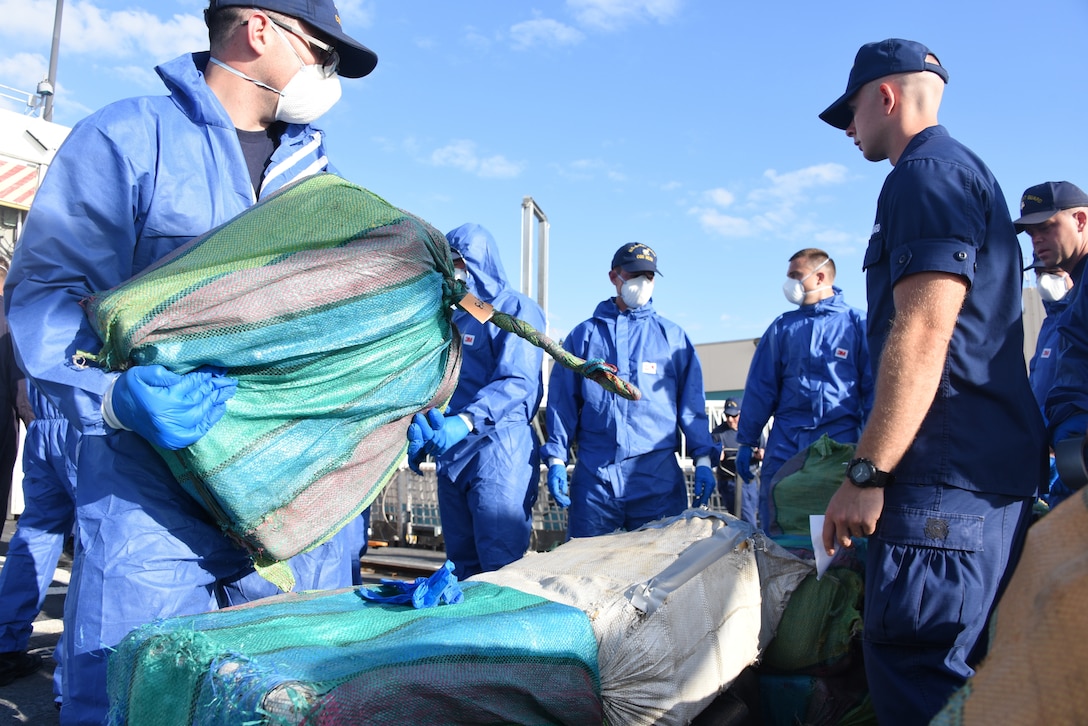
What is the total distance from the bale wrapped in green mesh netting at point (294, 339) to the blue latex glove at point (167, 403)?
33 millimetres

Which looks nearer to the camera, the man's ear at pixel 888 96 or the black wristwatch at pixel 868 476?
the black wristwatch at pixel 868 476

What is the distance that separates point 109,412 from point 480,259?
2.75m

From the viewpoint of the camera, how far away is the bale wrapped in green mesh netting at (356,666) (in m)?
1.21

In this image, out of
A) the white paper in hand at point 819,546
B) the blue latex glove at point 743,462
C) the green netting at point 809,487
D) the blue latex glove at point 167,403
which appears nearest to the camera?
the blue latex glove at point 167,403

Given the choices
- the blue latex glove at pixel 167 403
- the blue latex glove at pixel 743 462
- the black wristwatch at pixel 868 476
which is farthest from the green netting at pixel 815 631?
the blue latex glove at pixel 743 462

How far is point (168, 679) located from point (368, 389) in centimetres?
69

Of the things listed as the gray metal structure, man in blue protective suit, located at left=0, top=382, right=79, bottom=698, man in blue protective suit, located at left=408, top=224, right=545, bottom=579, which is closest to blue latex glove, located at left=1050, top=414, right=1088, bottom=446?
man in blue protective suit, located at left=408, top=224, right=545, bottom=579

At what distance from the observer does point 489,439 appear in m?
3.81

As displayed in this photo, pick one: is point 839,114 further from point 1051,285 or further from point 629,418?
point 1051,285

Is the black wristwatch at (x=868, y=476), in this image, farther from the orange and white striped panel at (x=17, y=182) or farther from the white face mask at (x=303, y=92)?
the orange and white striped panel at (x=17, y=182)

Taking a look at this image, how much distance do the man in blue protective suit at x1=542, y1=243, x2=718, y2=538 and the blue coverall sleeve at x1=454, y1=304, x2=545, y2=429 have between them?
16.3 inches

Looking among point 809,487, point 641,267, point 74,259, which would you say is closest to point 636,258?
point 641,267

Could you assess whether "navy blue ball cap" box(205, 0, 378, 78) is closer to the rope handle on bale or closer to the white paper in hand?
the rope handle on bale

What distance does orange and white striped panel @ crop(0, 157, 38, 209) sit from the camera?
6.86m
